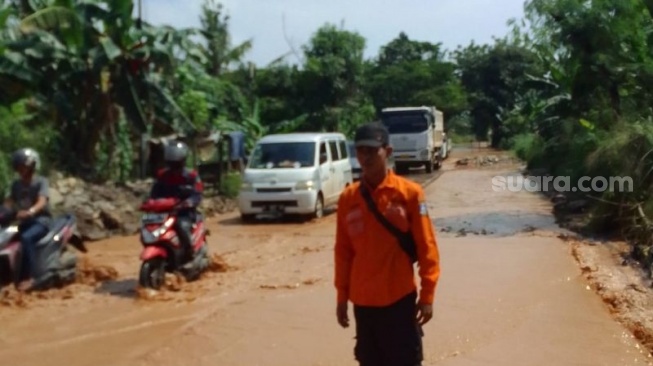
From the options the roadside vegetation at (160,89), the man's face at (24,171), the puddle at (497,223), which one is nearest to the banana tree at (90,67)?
the roadside vegetation at (160,89)

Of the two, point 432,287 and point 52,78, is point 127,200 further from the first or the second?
point 432,287

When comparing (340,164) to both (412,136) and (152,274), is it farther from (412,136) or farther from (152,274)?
(412,136)

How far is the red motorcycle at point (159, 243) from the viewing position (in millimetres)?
9930

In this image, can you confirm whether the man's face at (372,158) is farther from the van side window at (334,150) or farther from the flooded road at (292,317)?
the van side window at (334,150)

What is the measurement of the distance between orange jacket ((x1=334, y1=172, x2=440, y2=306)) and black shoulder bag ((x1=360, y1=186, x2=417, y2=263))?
0.8 inches

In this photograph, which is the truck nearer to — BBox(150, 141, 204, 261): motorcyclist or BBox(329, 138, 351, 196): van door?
BBox(329, 138, 351, 196): van door

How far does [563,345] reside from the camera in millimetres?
7836

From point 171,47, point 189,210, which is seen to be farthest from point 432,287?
point 171,47

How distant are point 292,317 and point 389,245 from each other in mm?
4433

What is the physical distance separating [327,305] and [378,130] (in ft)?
16.7

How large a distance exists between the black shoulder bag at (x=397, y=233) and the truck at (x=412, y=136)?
29.9 meters

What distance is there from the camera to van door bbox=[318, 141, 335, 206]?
727 inches

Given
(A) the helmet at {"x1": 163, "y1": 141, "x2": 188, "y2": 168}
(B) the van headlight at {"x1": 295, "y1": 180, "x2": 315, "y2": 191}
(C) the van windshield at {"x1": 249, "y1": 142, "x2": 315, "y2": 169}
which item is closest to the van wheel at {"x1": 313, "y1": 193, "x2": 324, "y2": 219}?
(B) the van headlight at {"x1": 295, "y1": 180, "x2": 315, "y2": 191}

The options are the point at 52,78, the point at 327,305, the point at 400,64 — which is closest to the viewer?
the point at 327,305
